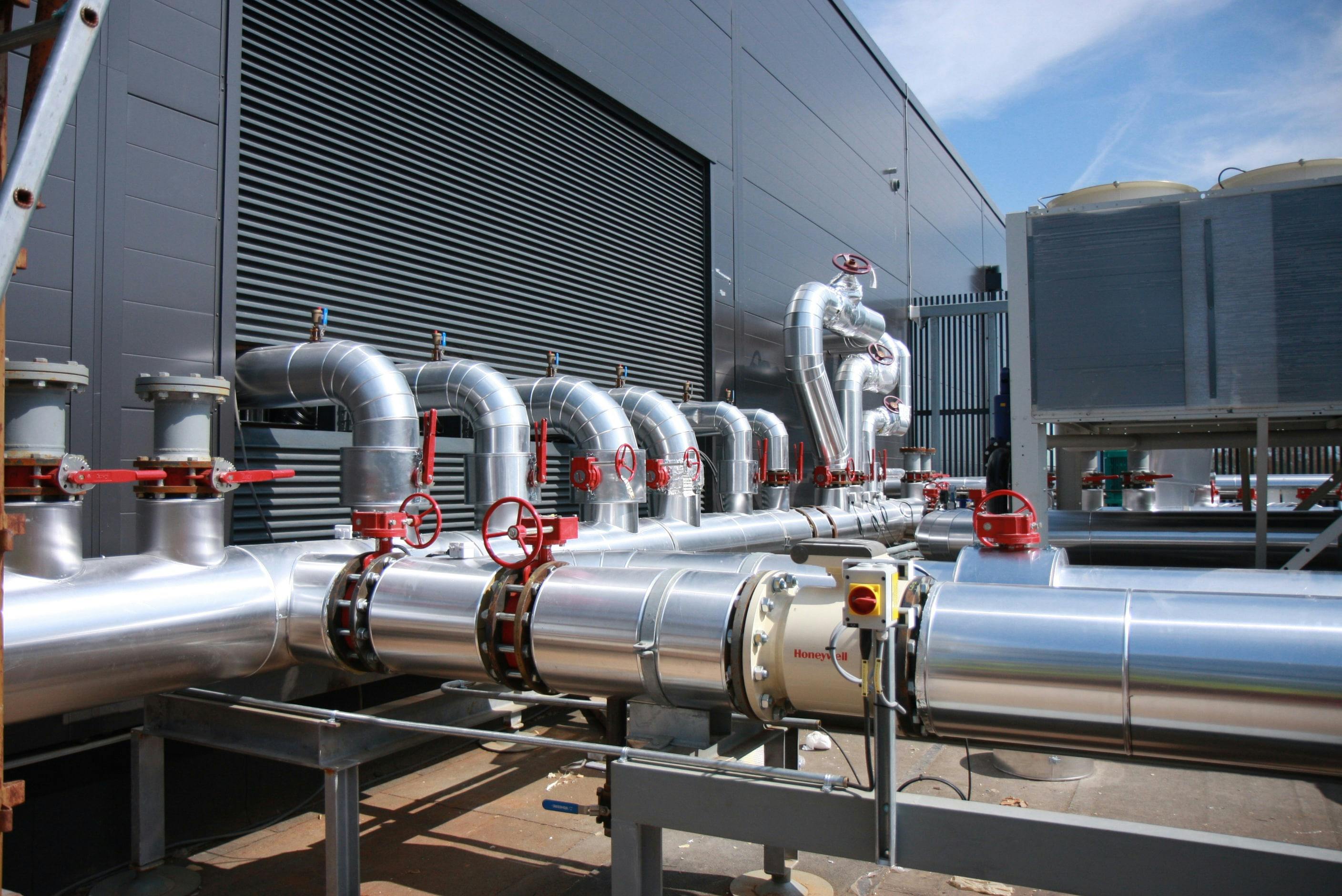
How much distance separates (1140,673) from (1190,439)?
585 centimetres

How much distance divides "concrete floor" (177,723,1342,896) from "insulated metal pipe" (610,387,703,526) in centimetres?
276

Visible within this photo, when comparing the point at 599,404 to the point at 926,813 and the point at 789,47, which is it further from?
the point at 789,47

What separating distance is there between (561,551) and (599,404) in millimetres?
1666

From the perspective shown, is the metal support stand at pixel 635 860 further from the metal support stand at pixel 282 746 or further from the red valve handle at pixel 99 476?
the red valve handle at pixel 99 476

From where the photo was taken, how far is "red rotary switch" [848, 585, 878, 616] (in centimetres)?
224

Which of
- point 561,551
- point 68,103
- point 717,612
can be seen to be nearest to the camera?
point 68,103

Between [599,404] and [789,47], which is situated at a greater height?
[789,47]

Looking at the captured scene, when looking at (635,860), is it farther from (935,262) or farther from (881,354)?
(935,262)

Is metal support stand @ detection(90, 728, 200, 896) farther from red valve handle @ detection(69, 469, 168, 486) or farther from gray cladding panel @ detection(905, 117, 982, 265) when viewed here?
gray cladding panel @ detection(905, 117, 982, 265)

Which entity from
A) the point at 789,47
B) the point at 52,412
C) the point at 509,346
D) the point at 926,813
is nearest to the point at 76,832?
the point at 52,412

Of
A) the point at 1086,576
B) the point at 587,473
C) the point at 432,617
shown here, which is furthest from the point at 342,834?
the point at 587,473

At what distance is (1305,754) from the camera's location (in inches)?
82.0

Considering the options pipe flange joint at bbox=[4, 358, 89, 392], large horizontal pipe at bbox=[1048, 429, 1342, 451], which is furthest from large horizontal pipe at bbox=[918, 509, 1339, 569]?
pipe flange joint at bbox=[4, 358, 89, 392]

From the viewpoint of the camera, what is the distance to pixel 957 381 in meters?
22.4
